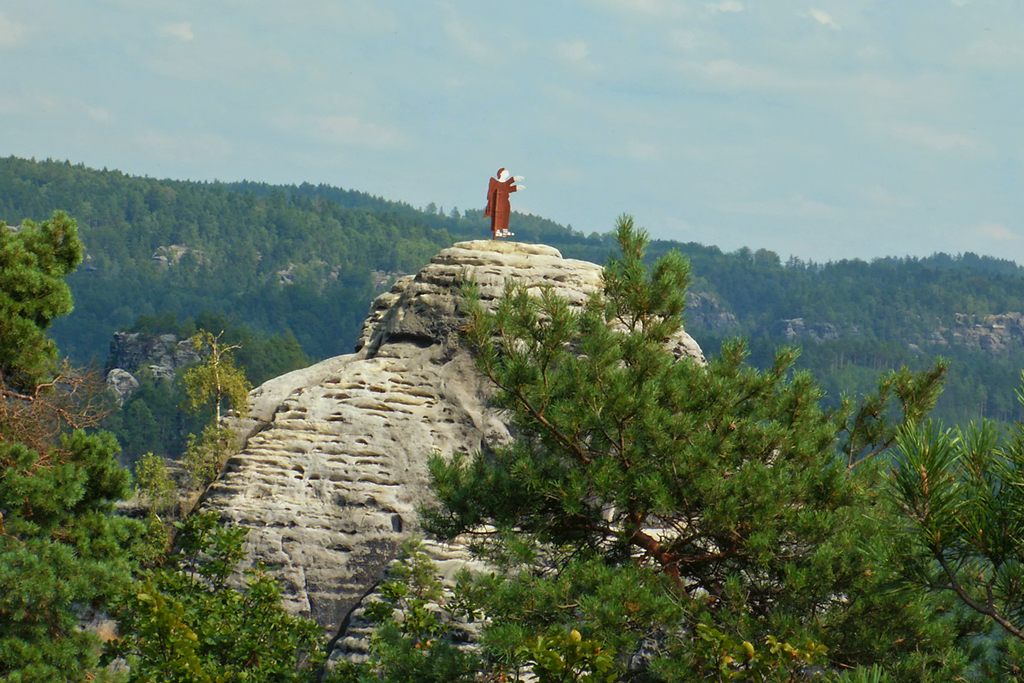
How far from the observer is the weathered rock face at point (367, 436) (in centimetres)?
1537

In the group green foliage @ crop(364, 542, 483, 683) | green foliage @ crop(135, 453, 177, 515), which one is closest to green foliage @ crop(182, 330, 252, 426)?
green foliage @ crop(135, 453, 177, 515)

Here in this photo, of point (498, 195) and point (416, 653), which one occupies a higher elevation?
point (498, 195)

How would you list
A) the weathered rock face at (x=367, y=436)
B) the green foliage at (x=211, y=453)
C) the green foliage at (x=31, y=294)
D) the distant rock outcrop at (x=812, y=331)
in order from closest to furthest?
the green foliage at (x=31, y=294)
the weathered rock face at (x=367, y=436)
the green foliage at (x=211, y=453)
the distant rock outcrop at (x=812, y=331)

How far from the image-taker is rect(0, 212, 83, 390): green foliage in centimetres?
1284

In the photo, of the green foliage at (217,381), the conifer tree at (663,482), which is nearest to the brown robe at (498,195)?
the green foliage at (217,381)

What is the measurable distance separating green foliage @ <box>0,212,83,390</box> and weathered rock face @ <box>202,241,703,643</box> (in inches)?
141

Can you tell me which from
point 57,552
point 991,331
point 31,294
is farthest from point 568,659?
point 991,331

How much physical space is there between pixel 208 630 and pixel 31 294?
6422 mm

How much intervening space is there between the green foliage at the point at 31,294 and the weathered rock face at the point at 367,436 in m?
3.58

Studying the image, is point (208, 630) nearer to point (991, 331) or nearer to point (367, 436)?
point (367, 436)

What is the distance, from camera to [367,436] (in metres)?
16.4

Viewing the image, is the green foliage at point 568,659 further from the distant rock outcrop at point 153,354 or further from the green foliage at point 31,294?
the distant rock outcrop at point 153,354

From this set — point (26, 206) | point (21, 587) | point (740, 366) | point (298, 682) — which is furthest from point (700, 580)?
point (26, 206)

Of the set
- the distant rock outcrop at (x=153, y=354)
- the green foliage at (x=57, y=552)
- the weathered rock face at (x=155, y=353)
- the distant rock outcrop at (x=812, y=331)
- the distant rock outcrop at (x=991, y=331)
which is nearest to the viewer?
the green foliage at (x=57, y=552)
